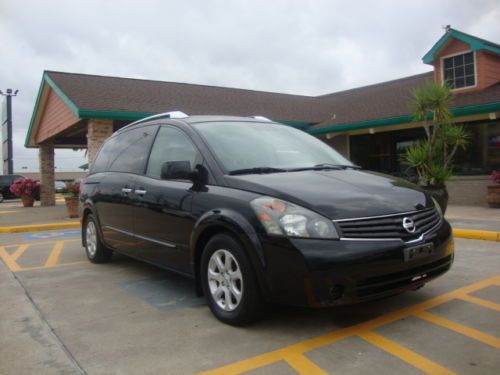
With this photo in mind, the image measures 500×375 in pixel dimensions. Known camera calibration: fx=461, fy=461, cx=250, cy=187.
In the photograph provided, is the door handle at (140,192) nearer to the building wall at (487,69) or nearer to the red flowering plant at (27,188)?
the building wall at (487,69)

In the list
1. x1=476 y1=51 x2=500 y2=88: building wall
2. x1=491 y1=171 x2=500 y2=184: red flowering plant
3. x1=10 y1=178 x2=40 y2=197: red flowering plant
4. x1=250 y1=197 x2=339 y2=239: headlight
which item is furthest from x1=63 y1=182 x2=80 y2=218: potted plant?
x1=476 y1=51 x2=500 y2=88: building wall

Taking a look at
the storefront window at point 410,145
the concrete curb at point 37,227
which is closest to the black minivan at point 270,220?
the concrete curb at point 37,227

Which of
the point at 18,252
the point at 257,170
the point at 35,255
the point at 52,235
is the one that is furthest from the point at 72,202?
the point at 257,170

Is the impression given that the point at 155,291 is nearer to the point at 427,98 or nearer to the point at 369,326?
the point at 369,326

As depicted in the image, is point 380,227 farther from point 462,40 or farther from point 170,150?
point 462,40

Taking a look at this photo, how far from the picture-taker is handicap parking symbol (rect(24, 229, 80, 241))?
9290 mm

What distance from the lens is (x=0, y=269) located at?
20.0 feet

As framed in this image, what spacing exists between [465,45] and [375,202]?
1281cm

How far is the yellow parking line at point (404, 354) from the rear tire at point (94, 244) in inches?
154

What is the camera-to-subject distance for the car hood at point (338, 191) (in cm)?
329

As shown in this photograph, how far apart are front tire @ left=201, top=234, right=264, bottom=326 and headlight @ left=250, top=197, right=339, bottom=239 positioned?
32 centimetres

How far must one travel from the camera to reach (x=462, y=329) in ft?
11.0

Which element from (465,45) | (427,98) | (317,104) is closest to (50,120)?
(317,104)

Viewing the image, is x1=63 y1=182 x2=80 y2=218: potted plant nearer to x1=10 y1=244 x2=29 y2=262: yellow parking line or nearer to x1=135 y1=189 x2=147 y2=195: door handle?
x1=10 y1=244 x2=29 y2=262: yellow parking line
